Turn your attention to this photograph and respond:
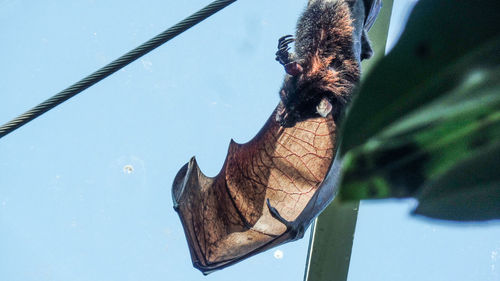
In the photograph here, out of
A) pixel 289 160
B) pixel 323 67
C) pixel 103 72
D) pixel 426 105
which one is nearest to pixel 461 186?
pixel 426 105

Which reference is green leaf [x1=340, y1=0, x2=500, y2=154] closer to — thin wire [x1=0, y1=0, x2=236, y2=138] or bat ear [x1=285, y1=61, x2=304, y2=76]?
thin wire [x1=0, y1=0, x2=236, y2=138]

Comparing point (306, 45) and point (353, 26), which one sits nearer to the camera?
point (353, 26)

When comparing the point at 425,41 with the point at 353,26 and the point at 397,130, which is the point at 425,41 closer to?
the point at 397,130

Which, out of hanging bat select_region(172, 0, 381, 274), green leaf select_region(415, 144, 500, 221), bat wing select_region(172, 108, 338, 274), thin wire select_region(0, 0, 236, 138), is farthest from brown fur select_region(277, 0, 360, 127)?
green leaf select_region(415, 144, 500, 221)

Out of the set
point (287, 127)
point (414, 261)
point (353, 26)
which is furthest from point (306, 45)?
point (414, 261)

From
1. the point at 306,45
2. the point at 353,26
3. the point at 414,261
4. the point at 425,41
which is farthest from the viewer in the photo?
the point at 414,261

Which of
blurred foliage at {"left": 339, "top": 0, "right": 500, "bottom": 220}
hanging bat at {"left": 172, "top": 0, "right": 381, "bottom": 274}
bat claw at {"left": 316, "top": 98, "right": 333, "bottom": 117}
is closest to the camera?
blurred foliage at {"left": 339, "top": 0, "right": 500, "bottom": 220}

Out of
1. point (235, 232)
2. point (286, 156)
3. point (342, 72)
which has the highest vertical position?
point (342, 72)
